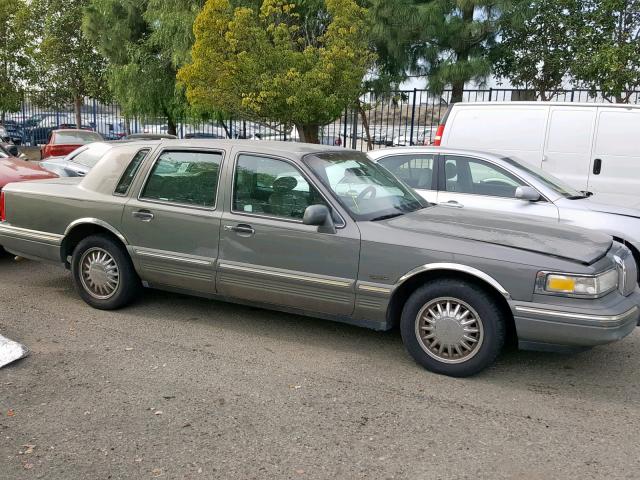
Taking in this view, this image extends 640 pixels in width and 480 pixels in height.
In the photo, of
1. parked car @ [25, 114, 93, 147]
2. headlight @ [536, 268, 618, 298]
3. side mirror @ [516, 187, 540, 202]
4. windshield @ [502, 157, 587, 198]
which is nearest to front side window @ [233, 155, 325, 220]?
headlight @ [536, 268, 618, 298]

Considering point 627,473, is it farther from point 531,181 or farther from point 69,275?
point 69,275

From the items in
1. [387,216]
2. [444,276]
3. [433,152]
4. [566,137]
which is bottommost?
[444,276]

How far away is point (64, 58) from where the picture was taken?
84.6 feet

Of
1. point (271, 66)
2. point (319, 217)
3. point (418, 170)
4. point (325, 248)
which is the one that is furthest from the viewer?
point (271, 66)

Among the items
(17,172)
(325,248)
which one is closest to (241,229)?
(325,248)

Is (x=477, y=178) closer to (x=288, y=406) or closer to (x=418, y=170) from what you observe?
(x=418, y=170)

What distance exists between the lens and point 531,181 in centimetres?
657

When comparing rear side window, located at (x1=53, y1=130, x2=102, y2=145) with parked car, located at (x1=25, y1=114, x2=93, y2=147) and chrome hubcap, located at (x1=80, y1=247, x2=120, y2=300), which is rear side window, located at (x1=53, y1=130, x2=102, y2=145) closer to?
parked car, located at (x1=25, y1=114, x2=93, y2=147)

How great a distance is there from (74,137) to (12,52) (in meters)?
12.4

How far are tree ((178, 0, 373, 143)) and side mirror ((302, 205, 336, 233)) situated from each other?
8.93 metres

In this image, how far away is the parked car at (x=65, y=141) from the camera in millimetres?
Result: 17375

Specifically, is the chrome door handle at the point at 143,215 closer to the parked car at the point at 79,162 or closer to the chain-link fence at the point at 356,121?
the parked car at the point at 79,162

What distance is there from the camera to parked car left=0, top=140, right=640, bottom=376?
4141 millimetres

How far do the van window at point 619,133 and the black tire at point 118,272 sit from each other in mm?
5920
